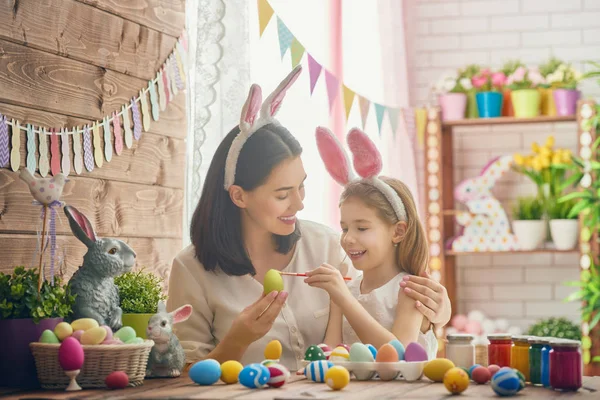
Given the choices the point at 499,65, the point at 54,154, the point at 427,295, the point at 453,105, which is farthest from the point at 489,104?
the point at 54,154

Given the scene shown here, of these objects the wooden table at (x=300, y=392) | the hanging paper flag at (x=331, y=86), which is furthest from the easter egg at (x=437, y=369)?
the hanging paper flag at (x=331, y=86)

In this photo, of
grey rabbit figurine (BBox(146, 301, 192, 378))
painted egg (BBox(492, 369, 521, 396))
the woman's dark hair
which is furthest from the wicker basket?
painted egg (BBox(492, 369, 521, 396))

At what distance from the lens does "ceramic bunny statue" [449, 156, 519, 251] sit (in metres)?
4.59

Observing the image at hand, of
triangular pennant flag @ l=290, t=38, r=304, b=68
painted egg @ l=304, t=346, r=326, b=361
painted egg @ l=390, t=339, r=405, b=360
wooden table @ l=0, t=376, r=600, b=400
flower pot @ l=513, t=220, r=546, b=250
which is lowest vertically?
wooden table @ l=0, t=376, r=600, b=400

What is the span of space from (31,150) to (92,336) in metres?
0.74

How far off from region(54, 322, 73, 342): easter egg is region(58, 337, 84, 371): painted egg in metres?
0.06

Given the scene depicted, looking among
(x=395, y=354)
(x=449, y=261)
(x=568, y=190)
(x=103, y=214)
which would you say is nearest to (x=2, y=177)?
(x=103, y=214)

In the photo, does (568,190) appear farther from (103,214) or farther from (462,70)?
(103,214)

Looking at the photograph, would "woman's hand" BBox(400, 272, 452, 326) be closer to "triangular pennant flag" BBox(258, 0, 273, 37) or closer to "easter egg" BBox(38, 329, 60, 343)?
"easter egg" BBox(38, 329, 60, 343)

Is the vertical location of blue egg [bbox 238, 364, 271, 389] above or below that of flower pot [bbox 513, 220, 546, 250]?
below

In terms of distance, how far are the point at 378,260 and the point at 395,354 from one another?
41cm

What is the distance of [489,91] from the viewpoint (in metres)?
4.65

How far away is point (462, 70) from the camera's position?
4.81m

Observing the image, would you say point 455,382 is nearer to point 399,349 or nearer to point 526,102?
point 399,349
